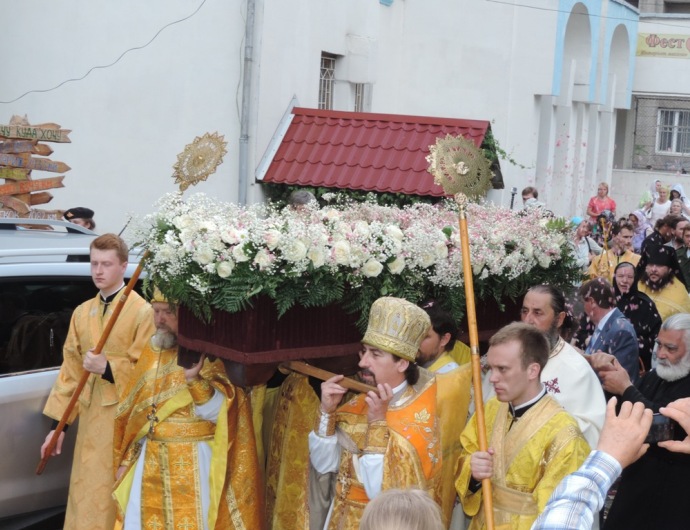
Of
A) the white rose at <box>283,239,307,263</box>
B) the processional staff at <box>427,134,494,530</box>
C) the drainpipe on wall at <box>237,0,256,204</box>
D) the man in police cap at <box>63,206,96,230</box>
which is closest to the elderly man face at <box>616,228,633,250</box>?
the drainpipe on wall at <box>237,0,256,204</box>

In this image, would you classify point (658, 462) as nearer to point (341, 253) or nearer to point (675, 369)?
point (675, 369)

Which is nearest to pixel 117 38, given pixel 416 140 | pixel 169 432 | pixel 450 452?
pixel 416 140

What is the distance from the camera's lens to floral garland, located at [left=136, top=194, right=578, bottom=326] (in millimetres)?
Answer: 5203

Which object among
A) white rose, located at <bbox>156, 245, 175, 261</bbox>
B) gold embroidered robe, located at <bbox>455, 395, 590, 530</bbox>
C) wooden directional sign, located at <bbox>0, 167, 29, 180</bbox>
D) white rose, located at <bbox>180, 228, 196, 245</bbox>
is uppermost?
wooden directional sign, located at <bbox>0, 167, 29, 180</bbox>

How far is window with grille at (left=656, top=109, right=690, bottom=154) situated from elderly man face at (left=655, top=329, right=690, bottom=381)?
88.4 ft

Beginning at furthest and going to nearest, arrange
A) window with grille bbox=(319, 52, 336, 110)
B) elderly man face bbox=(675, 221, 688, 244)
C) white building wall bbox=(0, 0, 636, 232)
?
window with grille bbox=(319, 52, 336, 110) → elderly man face bbox=(675, 221, 688, 244) → white building wall bbox=(0, 0, 636, 232)

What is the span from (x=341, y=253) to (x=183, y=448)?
1.39 metres

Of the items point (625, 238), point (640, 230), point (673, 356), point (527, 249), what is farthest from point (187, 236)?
point (640, 230)

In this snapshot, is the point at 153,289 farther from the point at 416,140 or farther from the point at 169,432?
the point at 416,140

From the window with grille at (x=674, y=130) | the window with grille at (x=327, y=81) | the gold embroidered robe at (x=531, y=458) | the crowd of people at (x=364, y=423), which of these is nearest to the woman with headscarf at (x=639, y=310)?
the crowd of people at (x=364, y=423)

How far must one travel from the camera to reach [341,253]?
209 inches

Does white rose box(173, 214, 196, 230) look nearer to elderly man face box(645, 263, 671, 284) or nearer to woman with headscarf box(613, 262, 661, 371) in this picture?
woman with headscarf box(613, 262, 661, 371)

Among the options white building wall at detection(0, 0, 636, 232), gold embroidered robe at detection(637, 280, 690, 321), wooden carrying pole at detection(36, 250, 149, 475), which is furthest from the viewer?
white building wall at detection(0, 0, 636, 232)

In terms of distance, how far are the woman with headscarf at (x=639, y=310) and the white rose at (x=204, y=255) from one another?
15.5 feet
